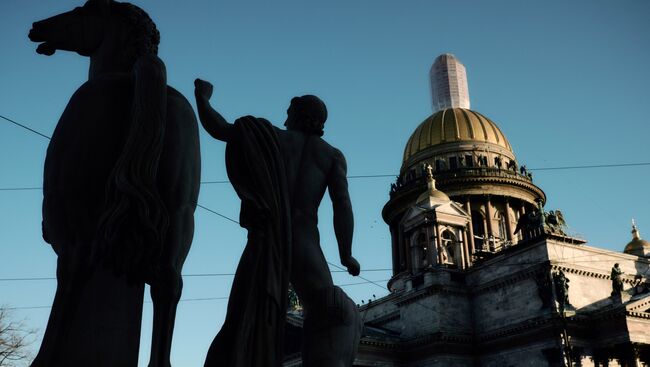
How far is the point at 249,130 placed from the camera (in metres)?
4.89

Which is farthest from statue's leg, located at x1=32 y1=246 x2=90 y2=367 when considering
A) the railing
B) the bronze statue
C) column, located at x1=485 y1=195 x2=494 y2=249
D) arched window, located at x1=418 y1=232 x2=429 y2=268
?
the railing

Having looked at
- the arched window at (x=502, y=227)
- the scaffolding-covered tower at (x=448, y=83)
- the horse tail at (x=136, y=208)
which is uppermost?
the scaffolding-covered tower at (x=448, y=83)

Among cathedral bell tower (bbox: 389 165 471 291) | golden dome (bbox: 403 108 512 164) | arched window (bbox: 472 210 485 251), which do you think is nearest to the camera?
cathedral bell tower (bbox: 389 165 471 291)

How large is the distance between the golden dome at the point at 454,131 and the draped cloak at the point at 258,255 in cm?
5150

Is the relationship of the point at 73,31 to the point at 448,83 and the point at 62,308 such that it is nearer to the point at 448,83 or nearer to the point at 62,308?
the point at 62,308

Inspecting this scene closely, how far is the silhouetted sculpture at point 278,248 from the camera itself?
4453mm

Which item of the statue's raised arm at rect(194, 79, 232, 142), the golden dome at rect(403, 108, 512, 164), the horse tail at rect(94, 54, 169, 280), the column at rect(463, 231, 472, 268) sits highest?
the golden dome at rect(403, 108, 512, 164)

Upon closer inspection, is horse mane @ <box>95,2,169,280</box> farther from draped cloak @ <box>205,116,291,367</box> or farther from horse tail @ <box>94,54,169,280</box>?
draped cloak @ <box>205,116,291,367</box>

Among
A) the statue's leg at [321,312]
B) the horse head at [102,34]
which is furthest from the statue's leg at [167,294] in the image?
the horse head at [102,34]

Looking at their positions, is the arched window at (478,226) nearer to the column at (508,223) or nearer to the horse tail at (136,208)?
the column at (508,223)

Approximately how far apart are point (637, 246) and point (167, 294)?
50304 millimetres

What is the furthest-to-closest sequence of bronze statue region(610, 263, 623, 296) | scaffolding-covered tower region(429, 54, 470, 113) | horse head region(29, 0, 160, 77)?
scaffolding-covered tower region(429, 54, 470, 113) → bronze statue region(610, 263, 623, 296) → horse head region(29, 0, 160, 77)

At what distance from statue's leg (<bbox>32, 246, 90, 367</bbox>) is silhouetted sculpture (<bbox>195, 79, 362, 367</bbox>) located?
3.63ft

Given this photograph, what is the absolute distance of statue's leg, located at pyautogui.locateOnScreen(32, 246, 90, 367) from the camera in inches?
139
